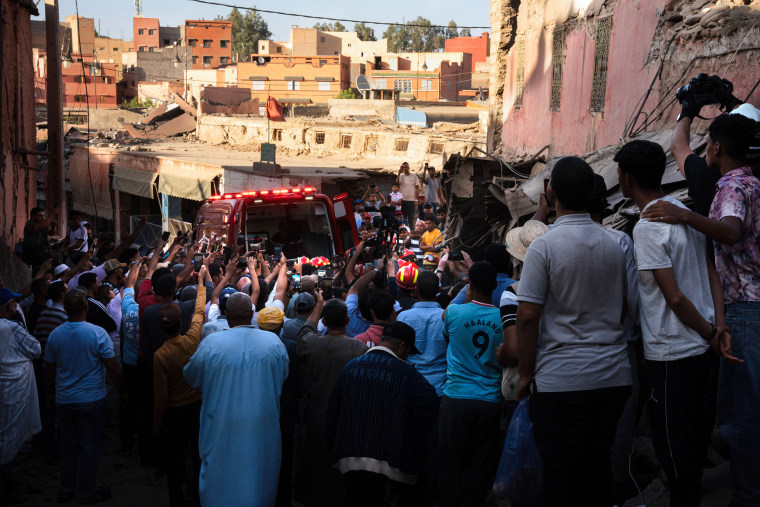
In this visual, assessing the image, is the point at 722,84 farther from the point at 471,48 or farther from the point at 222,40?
the point at 222,40

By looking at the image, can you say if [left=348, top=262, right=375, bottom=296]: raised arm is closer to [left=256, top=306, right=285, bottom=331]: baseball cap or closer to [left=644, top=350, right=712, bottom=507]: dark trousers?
[left=256, top=306, right=285, bottom=331]: baseball cap

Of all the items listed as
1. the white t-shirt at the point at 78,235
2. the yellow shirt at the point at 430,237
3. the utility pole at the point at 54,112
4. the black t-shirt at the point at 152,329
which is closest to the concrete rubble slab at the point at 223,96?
the utility pole at the point at 54,112

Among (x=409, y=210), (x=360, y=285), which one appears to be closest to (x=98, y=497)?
(x=360, y=285)

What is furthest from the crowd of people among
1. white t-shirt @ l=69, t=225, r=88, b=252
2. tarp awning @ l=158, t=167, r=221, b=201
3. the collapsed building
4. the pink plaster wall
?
tarp awning @ l=158, t=167, r=221, b=201

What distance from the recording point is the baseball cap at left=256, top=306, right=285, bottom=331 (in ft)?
18.2

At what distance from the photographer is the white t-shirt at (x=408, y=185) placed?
20266 mm

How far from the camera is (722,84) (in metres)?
4.46

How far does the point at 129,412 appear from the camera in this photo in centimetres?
764

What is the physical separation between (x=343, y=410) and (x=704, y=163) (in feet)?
7.98

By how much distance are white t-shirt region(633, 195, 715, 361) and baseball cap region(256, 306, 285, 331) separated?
287 centimetres

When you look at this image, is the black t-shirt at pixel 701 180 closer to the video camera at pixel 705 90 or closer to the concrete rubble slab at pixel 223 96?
the video camera at pixel 705 90

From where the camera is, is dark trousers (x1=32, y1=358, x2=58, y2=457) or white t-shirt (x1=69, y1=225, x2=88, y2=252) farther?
white t-shirt (x1=69, y1=225, x2=88, y2=252)

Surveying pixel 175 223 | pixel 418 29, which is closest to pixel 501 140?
pixel 175 223

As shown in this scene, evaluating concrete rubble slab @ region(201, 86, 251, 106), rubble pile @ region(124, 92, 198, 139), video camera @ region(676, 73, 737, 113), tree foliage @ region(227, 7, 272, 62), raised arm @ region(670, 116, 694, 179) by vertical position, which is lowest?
rubble pile @ region(124, 92, 198, 139)
